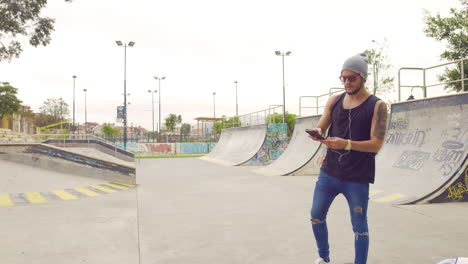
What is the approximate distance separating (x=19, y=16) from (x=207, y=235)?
1972 cm

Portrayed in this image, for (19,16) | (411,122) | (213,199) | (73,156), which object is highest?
(19,16)

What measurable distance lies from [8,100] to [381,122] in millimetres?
59033

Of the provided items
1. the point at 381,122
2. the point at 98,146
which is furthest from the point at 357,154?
the point at 98,146

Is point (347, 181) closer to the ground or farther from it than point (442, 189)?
farther from it

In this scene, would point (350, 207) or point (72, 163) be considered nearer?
point (350, 207)

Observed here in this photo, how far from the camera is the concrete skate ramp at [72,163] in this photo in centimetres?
1105

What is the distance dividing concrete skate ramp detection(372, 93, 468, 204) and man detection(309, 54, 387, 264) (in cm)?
518

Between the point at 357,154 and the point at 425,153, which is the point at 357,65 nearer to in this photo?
the point at 357,154

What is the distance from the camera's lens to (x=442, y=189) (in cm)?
727

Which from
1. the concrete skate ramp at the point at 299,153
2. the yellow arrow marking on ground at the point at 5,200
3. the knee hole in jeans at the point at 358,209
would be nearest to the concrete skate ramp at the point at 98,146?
the concrete skate ramp at the point at 299,153

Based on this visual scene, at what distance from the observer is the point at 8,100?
5047 cm

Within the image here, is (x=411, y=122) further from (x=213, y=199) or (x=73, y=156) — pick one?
(x=73, y=156)

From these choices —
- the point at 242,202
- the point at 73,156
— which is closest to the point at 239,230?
the point at 242,202

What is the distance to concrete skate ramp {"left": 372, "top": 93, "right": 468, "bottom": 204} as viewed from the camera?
7373mm
